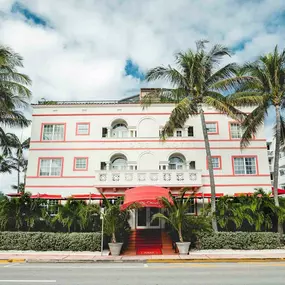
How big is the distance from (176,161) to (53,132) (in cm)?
1139

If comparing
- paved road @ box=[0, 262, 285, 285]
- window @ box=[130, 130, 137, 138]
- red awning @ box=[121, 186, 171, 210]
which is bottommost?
paved road @ box=[0, 262, 285, 285]

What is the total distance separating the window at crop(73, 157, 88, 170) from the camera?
2369 centimetres

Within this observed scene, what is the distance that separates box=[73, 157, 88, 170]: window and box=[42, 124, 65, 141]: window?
8.12 feet

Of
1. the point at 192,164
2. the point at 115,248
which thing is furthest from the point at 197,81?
the point at 115,248

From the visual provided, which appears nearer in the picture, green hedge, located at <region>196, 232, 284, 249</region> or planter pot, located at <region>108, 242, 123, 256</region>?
planter pot, located at <region>108, 242, 123, 256</region>

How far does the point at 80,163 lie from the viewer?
78.2 feet

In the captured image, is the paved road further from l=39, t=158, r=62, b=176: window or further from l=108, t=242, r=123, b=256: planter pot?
l=39, t=158, r=62, b=176: window

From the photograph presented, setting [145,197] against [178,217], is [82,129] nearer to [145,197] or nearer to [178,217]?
[145,197]

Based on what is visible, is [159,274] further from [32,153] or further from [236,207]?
[32,153]

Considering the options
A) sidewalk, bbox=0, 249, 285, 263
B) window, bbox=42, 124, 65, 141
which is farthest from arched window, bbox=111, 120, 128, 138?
sidewalk, bbox=0, 249, 285, 263

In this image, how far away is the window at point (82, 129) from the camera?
24.6 metres

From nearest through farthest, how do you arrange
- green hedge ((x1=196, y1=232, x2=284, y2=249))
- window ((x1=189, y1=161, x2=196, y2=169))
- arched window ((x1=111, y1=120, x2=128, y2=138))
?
1. green hedge ((x1=196, y1=232, x2=284, y2=249))
2. window ((x1=189, y1=161, x2=196, y2=169))
3. arched window ((x1=111, y1=120, x2=128, y2=138))

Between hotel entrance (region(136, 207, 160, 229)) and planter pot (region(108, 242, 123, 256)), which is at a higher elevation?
hotel entrance (region(136, 207, 160, 229))

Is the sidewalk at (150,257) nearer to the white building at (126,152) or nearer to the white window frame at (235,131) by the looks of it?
the white building at (126,152)
